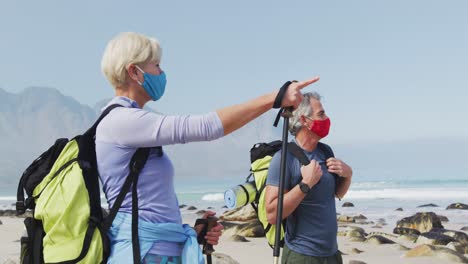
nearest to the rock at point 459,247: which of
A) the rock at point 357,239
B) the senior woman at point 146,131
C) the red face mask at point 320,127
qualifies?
the rock at point 357,239

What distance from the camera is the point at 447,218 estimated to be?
23.5 m

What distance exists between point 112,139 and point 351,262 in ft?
28.6

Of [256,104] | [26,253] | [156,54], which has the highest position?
[156,54]

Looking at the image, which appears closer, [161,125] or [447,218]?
[161,125]

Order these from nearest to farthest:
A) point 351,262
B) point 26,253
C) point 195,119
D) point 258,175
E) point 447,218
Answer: point 195,119 → point 26,253 → point 258,175 → point 351,262 → point 447,218

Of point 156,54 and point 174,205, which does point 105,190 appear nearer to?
point 174,205

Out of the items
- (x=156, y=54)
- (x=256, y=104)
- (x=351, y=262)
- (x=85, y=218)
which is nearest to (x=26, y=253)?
(x=85, y=218)

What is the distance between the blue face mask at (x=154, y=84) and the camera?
112 inches

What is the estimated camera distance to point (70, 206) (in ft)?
8.62

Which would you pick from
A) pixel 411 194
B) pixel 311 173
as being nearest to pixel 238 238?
pixel 311 173

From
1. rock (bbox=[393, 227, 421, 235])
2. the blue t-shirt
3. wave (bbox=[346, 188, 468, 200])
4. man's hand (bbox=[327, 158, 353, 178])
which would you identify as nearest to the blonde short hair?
the blue t-shirt

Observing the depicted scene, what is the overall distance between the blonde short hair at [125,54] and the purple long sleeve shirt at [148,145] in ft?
0.43

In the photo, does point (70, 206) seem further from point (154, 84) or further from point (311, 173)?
point (311, 173)

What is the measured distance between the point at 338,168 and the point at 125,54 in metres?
2.14
